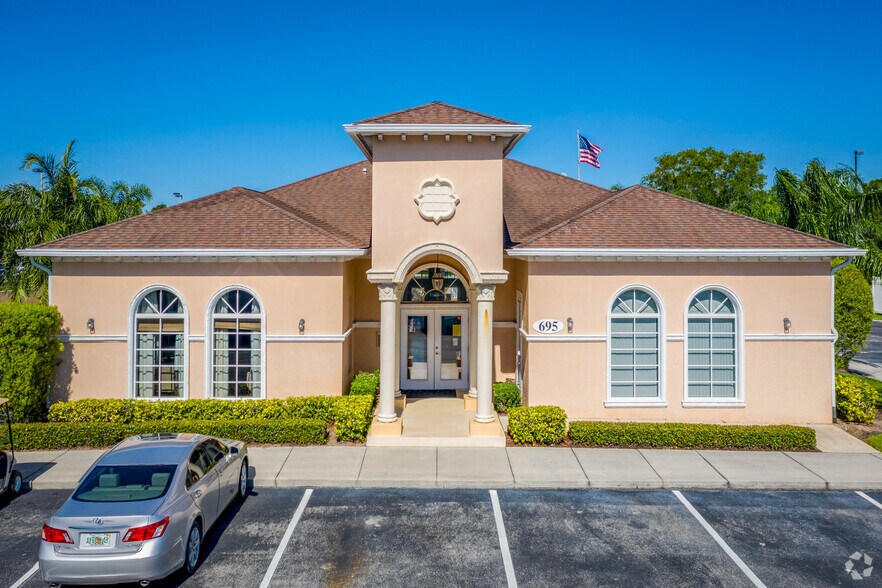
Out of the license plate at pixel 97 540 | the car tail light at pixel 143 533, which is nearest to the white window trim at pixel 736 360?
the car tail light at pixel 143 533

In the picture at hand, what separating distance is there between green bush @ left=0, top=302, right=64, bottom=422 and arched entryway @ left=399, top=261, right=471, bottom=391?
29.0ft

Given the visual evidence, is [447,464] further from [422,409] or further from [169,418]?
[169,418]

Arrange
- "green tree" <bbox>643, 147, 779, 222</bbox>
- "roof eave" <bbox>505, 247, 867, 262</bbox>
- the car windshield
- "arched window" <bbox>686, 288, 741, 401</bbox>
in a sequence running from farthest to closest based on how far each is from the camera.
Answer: "green tree" <bbox>643, 147, 779, 222</bbox> < "arched window" <bbox>686, 288, 741, 401</bbox> < "roof eave" <bbox>505, 247, 867, 262</bbox> < the car windshield

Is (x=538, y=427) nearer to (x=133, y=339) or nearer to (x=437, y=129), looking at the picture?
(x=437, y=129)

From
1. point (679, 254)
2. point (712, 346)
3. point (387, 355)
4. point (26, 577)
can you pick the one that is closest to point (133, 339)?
point (387, 355)

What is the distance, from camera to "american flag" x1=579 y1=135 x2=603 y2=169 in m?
25.8

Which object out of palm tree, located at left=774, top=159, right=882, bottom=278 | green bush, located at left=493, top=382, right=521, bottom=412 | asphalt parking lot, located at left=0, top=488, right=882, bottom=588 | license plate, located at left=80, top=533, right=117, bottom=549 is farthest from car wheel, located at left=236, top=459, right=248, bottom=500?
palm tree, located at left=774, top=159, right=882, bottom=278

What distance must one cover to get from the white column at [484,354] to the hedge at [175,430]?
361cm

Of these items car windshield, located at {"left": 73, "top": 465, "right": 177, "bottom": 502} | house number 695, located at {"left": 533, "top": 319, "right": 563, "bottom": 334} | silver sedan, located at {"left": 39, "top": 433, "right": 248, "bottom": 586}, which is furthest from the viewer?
house number 695, located at {"left": 533, "top": 319, "right": 563, "bottom": 334}

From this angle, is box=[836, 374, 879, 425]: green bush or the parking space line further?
box=[836, 374, 879, 425]: green bush

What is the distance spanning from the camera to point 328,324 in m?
13.9

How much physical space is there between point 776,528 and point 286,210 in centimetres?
1320

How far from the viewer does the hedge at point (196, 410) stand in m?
12.9

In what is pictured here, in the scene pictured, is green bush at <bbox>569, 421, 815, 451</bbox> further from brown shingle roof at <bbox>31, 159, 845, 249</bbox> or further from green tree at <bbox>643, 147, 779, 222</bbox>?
green tree at <bbox>643, 147, 779, 222</bbox>
